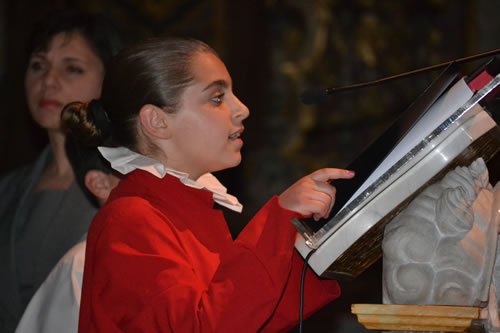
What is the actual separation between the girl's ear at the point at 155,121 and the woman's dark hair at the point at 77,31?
0.64 meters

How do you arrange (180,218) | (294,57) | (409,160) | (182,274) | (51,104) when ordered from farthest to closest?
(294,57), (51,104), (180,218), (182,274), (409,160)

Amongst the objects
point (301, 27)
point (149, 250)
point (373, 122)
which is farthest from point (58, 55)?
point (373, 122)

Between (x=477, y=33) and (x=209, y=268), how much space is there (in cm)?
256

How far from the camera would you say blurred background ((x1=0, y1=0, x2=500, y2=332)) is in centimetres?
267

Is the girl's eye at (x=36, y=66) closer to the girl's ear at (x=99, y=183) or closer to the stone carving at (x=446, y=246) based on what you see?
the girl's ear at (x=99, y=183)

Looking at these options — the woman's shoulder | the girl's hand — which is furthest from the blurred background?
the girl's hand

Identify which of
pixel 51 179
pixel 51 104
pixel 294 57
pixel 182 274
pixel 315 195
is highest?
pixel 294 57

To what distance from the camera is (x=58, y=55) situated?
1685 millimetres

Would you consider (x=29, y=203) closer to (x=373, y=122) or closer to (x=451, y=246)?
(x=451, y=246)

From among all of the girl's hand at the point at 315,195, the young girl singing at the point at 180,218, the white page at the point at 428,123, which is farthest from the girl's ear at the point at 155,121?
the white page at the point at 428,123

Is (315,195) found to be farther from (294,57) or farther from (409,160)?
(294,57)

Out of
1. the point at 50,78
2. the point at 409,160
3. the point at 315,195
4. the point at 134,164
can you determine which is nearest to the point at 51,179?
the point at 50,78

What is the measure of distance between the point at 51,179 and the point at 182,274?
3.07ft

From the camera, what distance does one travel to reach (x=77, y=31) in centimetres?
171
